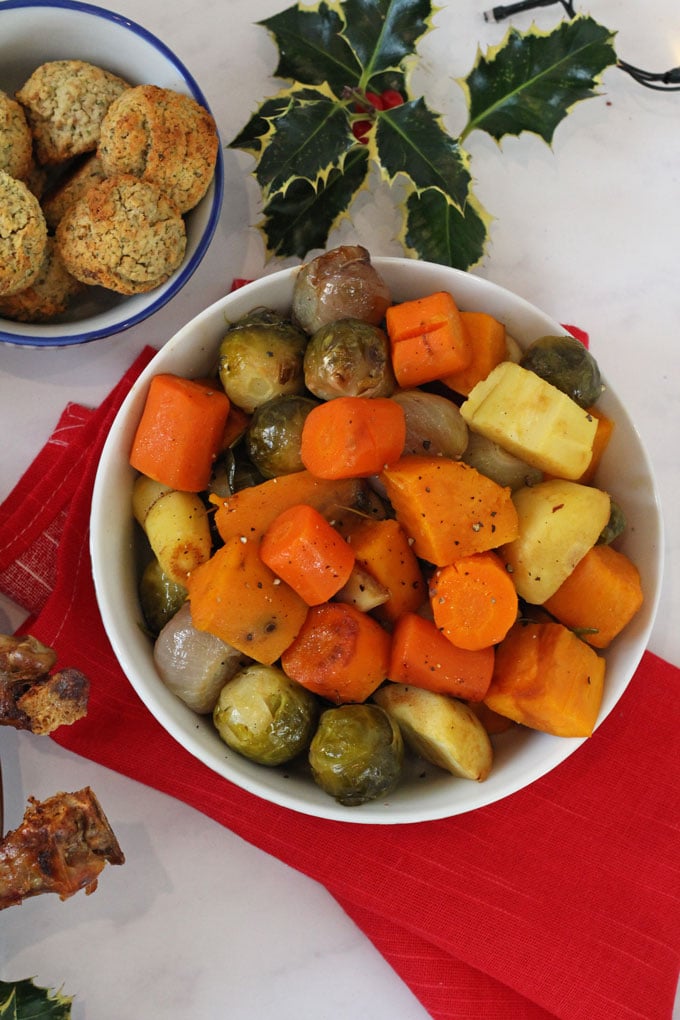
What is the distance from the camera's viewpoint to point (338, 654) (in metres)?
1.65

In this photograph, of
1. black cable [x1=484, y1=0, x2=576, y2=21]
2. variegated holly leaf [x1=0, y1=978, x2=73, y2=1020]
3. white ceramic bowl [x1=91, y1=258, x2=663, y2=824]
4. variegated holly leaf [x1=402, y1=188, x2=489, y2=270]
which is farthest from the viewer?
black cable [x1=484, y1=0, x2=576, y2=21]

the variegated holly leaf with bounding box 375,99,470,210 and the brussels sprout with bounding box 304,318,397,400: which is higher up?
the variegated holly leaf with bounding box 375,99,470,210

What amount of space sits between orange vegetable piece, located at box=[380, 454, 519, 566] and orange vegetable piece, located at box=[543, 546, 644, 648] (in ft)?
0.55

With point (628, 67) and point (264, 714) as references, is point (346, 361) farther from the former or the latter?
point (628, 67)

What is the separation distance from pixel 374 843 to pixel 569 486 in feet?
2.72

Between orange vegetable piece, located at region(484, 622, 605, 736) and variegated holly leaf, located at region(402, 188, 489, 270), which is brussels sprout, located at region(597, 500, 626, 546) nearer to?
orange vegetable piece, located at region(484, 622, 605, 736)

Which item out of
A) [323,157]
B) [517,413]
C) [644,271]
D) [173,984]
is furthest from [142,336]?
[173,984]

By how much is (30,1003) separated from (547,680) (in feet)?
3.94

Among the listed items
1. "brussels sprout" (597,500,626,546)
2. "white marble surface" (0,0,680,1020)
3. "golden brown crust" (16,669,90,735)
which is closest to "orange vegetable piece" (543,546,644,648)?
"brussels sprout" (597,500,626,546)

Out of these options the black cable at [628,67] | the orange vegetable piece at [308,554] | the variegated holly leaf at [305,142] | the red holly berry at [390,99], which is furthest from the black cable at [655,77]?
the orange vegetable piece at [308,554]

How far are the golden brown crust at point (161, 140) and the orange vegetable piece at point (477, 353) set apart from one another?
1.96 ft

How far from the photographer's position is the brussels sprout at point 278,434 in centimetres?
170

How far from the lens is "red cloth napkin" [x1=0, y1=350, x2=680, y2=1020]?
1.89 m

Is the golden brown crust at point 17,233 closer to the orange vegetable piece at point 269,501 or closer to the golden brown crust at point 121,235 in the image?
the golden brown crust at point 121,235
